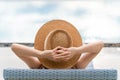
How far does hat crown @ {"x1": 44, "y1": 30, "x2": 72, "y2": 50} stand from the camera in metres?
1.51

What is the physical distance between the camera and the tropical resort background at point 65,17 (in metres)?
3.58

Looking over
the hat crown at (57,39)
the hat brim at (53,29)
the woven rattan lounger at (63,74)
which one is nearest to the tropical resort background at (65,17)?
the hat brim at (53,29)

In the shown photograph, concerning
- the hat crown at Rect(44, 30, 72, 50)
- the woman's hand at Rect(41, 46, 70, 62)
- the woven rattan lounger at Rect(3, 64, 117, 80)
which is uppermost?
the hat crown at Rect(44, 30, 72, 50)

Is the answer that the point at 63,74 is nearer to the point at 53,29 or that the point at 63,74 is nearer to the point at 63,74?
the point at 63,74

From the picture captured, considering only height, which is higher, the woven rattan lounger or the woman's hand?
the woman's hand

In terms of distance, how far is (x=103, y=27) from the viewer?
3.60 metres

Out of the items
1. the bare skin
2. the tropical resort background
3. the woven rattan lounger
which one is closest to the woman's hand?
the bare skin

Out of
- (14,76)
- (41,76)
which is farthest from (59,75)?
(14,76)

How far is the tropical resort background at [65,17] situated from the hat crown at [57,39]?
2.04 meters

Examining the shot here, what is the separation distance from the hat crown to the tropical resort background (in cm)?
204

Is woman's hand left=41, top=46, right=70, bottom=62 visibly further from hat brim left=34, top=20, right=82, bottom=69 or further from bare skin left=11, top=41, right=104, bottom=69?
hat brim left=34, top=20, right=82, bottom=69

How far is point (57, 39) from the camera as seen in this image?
4.96ft

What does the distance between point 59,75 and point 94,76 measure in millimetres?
180

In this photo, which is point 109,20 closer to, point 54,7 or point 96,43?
point 54,7
